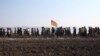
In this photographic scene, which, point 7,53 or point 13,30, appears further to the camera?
point 13,30

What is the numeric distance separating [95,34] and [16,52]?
2047 centimetres

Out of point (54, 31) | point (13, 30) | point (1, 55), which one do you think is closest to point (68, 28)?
point (54, 31)

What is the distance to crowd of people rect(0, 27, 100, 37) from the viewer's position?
Answer: 41906mm

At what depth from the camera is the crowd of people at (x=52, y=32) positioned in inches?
1650

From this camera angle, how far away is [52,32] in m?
42.5

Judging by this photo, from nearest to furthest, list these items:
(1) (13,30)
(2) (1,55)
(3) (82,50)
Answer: (2) (1,55)
(3) (82,50)
(1) (13,30)

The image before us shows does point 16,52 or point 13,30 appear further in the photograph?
point 13,30

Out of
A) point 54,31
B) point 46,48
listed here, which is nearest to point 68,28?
point 54,31

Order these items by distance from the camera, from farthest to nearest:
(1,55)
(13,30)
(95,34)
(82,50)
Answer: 1. (13,30)
2. (95,34)
3. (82,50)
4. (1,55)

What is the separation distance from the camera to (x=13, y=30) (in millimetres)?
44812

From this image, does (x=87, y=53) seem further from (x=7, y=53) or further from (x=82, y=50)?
(x=7, y=53)

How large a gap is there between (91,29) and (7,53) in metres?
21.7

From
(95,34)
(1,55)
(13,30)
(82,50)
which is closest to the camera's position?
(1,55)

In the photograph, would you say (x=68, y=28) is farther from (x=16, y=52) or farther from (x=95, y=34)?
(x=16, y=52)
